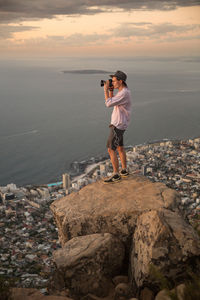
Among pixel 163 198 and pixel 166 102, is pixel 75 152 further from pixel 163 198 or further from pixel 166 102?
pixel 166 102

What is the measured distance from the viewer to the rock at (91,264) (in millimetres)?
4297

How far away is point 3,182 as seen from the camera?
28.5 m

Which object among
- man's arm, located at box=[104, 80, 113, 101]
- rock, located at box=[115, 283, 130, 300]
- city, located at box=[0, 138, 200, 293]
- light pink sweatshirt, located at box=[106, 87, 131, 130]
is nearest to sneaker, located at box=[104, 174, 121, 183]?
city, located at box=[0, 138, 200, 293]

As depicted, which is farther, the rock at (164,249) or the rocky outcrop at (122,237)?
the rocky outcrop at (122,237)

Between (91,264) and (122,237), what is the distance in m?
0.78

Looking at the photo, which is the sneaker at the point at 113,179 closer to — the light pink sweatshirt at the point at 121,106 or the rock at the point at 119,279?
the light pink sweatshirt at the point at 121,106

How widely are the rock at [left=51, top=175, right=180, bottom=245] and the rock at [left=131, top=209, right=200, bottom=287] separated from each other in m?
0.84

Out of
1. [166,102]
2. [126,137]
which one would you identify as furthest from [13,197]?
[166,102]

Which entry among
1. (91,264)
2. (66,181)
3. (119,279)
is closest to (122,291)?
(119,279)

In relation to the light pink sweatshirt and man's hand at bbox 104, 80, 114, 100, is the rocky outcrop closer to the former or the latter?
the light pink sweatshirt

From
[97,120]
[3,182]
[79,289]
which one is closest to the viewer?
[79,289]

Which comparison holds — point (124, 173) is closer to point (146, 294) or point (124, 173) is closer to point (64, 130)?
point (146, 294)

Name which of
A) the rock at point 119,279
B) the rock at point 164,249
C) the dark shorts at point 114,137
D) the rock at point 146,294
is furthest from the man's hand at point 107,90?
the rock at point 146,294

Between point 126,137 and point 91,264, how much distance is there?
4022 cm
